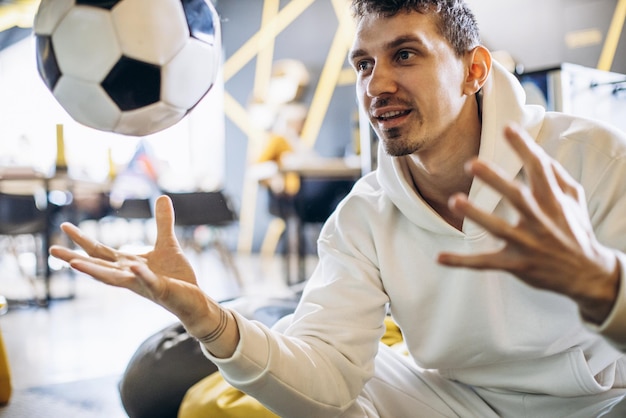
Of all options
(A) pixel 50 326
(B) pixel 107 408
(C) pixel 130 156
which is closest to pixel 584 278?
(B) pixel 107 408

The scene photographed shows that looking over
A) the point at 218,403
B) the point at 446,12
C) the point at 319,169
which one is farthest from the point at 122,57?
the point at 319,169

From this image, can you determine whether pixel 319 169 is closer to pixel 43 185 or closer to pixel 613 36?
pixel 43 185

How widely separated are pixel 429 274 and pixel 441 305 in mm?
59

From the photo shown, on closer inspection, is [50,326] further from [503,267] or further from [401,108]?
[503,267]

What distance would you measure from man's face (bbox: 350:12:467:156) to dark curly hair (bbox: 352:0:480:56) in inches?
0.5

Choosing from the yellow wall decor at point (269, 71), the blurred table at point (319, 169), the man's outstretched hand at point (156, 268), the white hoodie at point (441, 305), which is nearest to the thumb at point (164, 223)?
the man's outstretched hand at point (156, 268)

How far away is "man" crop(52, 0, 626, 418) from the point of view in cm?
99

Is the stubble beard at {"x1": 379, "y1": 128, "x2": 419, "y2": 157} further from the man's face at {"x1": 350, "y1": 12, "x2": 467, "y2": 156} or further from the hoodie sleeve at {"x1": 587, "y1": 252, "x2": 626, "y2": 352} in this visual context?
the hoodie sleeve at {"x1": 587, "y1": 252, "x2": 626, "y2": 352}

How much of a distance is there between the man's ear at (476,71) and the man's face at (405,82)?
66 mm

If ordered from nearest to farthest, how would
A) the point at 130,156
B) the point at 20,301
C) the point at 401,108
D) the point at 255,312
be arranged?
the point at 401,108 → the point at 255,312 → the point at 20,301 → the point at 130,156

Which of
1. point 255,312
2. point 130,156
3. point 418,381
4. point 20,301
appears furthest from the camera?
point 130,156

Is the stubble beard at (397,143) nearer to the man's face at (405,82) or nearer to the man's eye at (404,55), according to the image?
the man's face at (405,82)

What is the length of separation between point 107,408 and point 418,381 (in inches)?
41.2

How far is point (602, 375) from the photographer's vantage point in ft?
3.76
